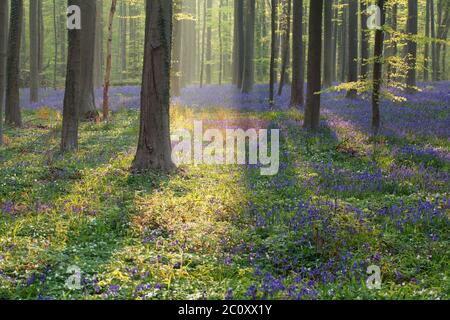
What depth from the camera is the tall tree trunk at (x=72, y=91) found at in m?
14.2

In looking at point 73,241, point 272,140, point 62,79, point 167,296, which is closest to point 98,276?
point 167,296

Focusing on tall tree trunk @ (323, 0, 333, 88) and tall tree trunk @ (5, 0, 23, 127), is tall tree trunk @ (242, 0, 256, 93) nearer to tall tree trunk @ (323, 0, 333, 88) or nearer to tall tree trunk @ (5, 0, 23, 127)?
tall tree trunk @ (323, 0, 333, 88)

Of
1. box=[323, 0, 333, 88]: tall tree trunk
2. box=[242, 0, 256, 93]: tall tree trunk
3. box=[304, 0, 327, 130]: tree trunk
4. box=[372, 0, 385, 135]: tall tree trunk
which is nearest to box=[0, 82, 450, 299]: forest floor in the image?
box=[372, 0, 385, 135]: tall tree trunk

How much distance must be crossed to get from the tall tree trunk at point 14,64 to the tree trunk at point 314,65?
1118 cm

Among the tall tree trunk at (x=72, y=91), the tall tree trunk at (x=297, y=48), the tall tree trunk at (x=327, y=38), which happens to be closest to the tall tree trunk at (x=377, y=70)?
the tall tree trunk at (x=297, y=48)

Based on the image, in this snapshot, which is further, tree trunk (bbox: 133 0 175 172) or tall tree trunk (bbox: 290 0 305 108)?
tall tree trunk (bbox: 290 0 305 108)

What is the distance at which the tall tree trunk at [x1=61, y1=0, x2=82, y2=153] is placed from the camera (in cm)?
1419

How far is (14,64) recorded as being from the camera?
1986 cm

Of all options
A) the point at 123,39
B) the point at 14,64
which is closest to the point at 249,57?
the point at 14,64

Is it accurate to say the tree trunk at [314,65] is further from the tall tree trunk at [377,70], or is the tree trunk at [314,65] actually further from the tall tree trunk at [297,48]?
the tall tree trunk at [297,48]

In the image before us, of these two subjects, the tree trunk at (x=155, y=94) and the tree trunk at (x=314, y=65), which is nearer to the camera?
the tree trunk at (x=155, y=94)

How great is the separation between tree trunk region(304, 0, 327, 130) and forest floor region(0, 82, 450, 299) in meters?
2.14

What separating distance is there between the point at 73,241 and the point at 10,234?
39.5 inches

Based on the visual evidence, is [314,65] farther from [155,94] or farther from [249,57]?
[249,57]
